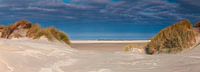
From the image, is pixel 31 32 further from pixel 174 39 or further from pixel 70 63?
pixel 70 63

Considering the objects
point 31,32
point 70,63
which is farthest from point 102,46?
point 70,63

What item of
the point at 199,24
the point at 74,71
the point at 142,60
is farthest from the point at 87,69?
the point at 199,24

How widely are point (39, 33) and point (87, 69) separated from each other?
810cm

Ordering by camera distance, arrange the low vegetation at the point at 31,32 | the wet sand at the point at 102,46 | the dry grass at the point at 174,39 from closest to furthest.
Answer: the dry grass at the point at 174,39, the low vegetation at the point at 31,32, the wet sand at the point at 102,46

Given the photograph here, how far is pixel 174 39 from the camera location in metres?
11.8

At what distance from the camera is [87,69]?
5699 millimetres

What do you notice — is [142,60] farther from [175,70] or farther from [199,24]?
[199,24]

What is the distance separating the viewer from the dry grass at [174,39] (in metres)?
11.4

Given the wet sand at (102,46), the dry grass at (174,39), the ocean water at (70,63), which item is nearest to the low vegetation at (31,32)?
the wet sand at (102,46)

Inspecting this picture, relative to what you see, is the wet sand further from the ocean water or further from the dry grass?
the ocean water

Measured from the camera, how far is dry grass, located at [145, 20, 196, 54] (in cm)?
1138

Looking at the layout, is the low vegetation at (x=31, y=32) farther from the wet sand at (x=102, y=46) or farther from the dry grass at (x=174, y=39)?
the dry grass at (x=174, y=39)

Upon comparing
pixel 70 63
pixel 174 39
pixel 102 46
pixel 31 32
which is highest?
pixel 70 63

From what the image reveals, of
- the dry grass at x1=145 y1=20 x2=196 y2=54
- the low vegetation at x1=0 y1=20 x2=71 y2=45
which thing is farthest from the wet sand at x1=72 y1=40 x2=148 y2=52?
the dry grass at x1=145 y1=20 x2=196 y2=54
